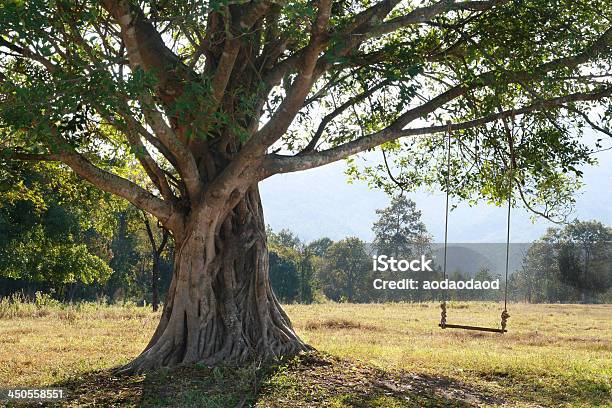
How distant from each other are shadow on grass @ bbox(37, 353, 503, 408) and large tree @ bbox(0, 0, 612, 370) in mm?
Answer: 681

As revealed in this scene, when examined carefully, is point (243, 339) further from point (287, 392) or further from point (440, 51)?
point (440, 51)

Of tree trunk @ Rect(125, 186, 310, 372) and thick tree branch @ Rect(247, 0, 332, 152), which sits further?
tree trunk @ Rect(125, 186, 310, 372)

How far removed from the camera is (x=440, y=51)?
13195mm

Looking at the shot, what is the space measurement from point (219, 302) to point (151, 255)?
44444 mm

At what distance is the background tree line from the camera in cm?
1994

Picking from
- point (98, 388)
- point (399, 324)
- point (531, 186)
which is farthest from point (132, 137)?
point (399, 324)

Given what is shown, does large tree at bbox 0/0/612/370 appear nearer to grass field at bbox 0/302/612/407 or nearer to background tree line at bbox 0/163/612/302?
grass field at bbox 0/302/612/407

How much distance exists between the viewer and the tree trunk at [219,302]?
11.7 metres

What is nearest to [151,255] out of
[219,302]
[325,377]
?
[219,302]

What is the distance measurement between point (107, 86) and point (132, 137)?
181 cm

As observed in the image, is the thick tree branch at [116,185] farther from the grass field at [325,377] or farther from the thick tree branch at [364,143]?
the grass field at [325,377]

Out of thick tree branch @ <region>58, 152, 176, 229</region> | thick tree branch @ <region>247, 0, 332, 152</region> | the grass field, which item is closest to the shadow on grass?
the grass field

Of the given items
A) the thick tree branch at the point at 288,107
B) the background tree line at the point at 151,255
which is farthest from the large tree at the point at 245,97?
the background tree line at the point at 151,255

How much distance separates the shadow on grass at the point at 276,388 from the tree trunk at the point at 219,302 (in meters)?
0.48
